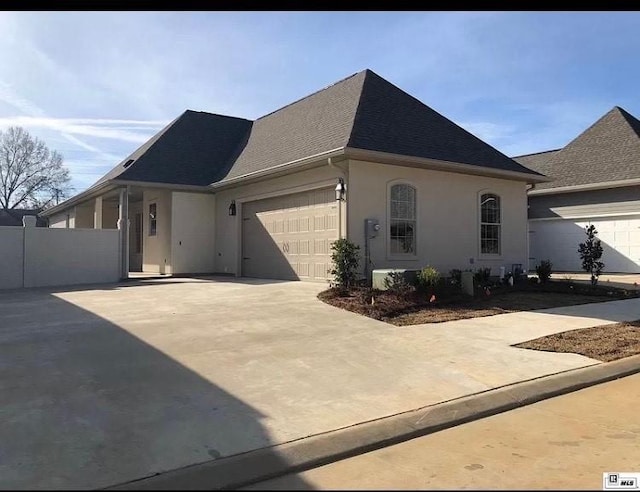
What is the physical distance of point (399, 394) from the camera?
5.26m

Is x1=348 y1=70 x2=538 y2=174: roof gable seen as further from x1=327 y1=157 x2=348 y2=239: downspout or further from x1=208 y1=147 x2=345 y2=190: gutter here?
x1=327 y1=157 x2=348 y2=239: downspout

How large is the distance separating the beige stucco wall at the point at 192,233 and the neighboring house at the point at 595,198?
13534 mm

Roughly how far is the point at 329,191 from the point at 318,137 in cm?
190

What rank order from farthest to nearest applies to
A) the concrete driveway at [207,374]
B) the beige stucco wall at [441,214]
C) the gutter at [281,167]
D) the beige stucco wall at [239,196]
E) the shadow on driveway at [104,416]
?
the beige stucco wall at [239,196], the beige stucco wall at [441,214], the gutter at [281,167], the concrete driveway at [207,374], the shadow on driveway at [104,416]

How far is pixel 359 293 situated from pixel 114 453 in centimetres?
750

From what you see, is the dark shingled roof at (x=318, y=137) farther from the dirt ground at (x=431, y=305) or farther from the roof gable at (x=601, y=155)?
the roof gable at (x=601, y=155)

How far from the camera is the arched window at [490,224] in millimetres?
15688

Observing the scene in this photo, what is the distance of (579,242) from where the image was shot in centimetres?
2102

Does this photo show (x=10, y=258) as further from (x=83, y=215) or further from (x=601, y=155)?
(x=601, y=155)

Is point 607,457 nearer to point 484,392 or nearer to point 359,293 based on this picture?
point 484,392

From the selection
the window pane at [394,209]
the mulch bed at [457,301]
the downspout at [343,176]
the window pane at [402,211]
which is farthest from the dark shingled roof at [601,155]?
the downspout at [343,176]

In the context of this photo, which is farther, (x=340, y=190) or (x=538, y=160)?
(x=538, y=160)

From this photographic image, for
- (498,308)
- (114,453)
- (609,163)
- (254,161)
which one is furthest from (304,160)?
(609,163)

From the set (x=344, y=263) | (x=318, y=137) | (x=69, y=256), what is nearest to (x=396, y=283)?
(x=344, y=263)
